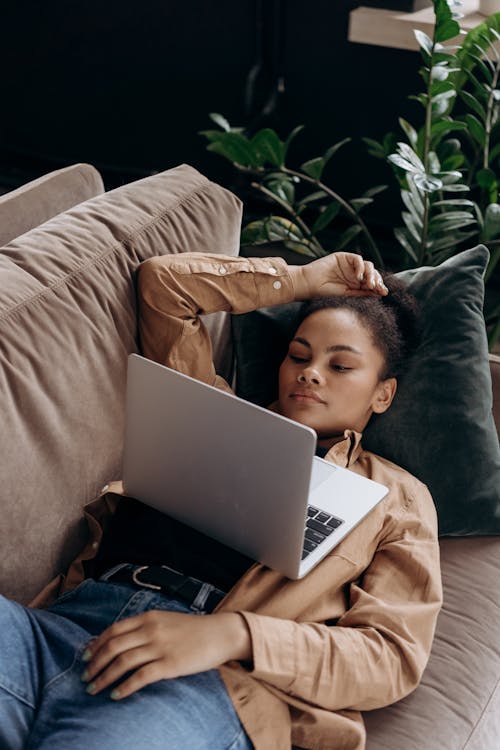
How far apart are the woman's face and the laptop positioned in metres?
0.17

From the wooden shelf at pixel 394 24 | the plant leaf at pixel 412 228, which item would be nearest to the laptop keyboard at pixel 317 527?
the plant leaf at pixel 412 228

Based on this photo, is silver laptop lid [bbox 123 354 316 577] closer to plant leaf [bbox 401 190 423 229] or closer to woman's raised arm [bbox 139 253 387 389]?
woman's raised arm [bbox 139 253 387 389]

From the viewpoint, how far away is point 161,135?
345cm

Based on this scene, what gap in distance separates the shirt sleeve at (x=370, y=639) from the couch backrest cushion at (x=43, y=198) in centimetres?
78

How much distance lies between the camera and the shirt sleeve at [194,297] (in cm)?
148

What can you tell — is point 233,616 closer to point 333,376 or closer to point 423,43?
point 333,376

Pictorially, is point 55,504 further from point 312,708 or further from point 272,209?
point 272,209

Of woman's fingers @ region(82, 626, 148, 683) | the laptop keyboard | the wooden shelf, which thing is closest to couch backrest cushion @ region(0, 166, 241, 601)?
woman's fingers @ region(82, 626, 148, 683)

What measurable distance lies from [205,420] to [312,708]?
39cm

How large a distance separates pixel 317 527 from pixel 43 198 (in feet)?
2.50

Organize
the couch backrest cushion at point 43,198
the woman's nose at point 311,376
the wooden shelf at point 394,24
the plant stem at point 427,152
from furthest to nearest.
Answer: the wooden shelf at point 394,24, the plant stem at point 427,152, the couch backrest cushion at point 43,198, the woman's nose at point 311,376

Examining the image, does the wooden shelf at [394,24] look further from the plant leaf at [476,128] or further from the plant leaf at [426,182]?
the plant leaf at [426,182]

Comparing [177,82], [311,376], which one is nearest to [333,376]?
[311,376]

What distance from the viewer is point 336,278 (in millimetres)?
1612
